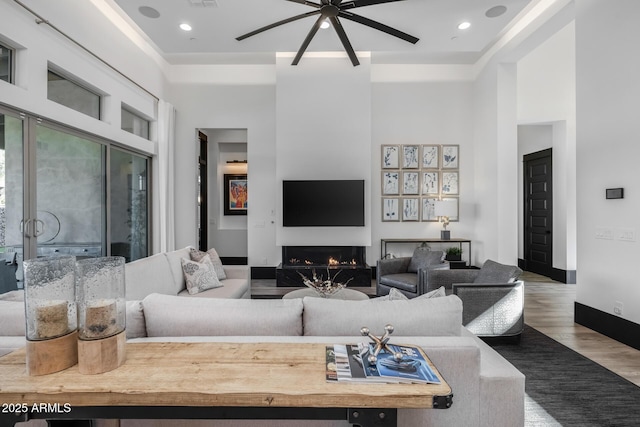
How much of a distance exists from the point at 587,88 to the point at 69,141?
18.4 feet

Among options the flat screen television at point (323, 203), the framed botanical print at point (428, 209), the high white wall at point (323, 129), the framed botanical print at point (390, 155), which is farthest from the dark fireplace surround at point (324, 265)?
the framed botanical print at point (390, 155)

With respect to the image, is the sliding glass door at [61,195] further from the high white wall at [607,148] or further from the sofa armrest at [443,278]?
the high white wall at [607,148]

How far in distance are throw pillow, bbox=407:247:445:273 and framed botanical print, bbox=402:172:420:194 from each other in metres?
1.88

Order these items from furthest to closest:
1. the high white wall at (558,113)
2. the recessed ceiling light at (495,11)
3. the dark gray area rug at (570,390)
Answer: the high white wall at (558,113) < the recessed ceiling light at (495,11) < the dark gray area rug at (570,390)

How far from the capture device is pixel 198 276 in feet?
11.4

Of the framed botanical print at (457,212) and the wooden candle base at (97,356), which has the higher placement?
the framed botanical print at (457,212)

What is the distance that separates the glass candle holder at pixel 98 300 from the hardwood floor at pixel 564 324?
3271 mm

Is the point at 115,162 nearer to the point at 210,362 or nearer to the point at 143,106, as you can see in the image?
the point at 143,106

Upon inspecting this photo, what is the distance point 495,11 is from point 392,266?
10.4 feet

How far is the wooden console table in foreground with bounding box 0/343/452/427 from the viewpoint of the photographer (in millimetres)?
926

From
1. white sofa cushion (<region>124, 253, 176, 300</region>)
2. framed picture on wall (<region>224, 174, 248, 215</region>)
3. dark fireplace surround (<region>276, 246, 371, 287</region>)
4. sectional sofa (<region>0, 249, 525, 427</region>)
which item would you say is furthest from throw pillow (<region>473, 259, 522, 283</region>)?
framed picture on wall (<region>224, 174, 248, 215</region>)

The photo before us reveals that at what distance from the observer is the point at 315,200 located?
218 inches

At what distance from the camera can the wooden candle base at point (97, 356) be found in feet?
3.32

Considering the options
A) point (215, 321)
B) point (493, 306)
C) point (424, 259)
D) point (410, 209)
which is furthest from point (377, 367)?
point (410, 209)
